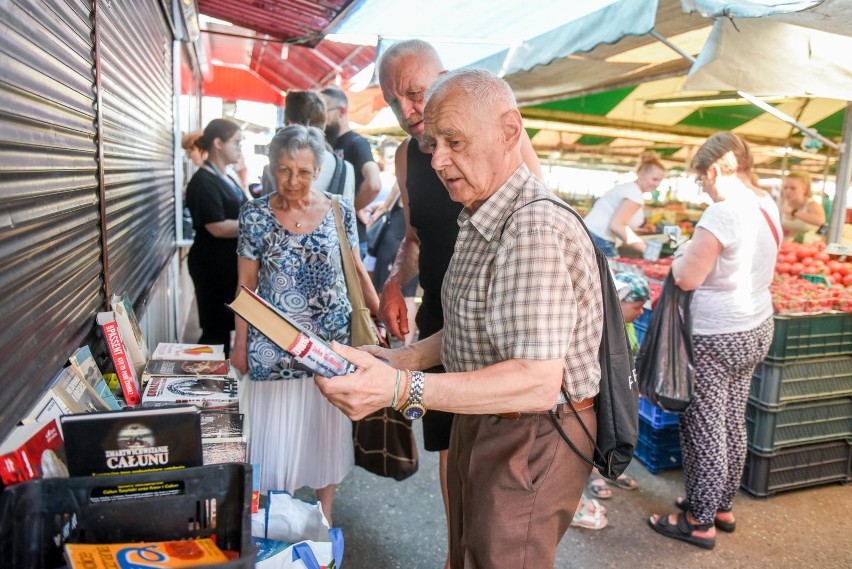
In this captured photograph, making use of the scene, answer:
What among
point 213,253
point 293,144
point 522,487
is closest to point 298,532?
point 522,487

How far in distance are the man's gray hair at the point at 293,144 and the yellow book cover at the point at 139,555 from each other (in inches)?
79.6

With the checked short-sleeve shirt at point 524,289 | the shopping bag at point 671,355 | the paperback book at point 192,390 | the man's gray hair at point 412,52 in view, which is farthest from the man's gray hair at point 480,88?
the shopping bag at point 671,355

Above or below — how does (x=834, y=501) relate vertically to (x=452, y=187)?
below

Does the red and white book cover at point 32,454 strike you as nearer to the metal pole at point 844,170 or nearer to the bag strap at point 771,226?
the bag strap at point 771,226

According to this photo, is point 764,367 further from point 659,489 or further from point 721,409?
point 659,489

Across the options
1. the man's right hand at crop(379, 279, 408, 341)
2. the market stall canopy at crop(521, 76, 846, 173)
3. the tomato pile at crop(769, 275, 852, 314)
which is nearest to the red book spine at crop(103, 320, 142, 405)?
the man's right hand at crop(379, 279, 408, 341)

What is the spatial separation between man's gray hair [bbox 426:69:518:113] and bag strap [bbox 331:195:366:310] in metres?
1.40

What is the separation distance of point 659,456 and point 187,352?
308 cm

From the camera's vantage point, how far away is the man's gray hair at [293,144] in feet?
9.25

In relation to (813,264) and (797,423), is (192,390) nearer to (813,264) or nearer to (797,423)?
(797,423)

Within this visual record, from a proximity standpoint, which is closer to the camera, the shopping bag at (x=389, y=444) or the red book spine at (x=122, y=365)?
the red book spine at (x=122, y=365)

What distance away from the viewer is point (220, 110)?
52.4ft

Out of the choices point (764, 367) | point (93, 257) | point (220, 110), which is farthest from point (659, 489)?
point (220, 110)

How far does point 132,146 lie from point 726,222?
291cm
